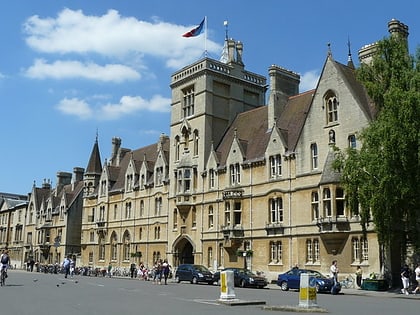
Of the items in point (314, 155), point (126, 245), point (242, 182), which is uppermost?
point (314, 155)

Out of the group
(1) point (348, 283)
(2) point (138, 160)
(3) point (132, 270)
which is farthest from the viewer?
(2) point (138, 160)

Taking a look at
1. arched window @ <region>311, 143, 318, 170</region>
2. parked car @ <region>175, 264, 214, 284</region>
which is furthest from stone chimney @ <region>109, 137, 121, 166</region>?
→ arched window @ <region>311, 143, 318, 170</region>

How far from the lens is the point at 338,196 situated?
37188 millimetres

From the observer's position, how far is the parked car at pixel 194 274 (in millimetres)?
40250

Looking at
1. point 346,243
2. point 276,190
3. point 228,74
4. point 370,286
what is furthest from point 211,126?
point 370,286

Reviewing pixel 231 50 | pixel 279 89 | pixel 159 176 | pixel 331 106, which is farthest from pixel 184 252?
pixel 331 106

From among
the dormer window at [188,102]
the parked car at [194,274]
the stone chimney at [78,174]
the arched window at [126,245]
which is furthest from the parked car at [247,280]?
the stone chimney at [78,174]

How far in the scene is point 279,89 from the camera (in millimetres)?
49688

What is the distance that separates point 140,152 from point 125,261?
14973mm

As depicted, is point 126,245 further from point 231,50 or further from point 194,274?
point 231,50

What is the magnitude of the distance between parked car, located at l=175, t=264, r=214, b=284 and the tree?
43.5 ft

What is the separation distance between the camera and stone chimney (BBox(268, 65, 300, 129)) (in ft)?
156

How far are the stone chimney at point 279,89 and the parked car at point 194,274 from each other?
14227 mm

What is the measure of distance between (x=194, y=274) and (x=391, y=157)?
18.3m
